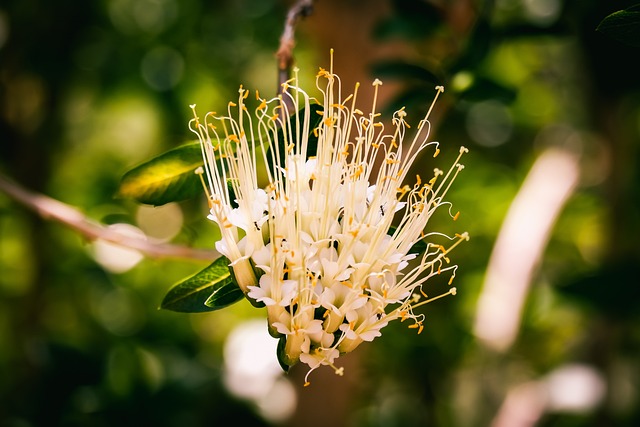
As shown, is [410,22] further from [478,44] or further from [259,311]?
[259,311]

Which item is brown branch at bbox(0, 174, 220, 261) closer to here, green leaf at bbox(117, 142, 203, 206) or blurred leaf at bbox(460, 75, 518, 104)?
green leaf at bbox(117, 142, 203, 206)

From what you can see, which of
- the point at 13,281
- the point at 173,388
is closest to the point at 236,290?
the point at 173,388

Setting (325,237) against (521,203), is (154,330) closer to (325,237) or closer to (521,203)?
(521,203)

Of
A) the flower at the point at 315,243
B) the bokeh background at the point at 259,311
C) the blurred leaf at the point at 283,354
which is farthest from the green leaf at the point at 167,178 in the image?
the bokeh background at the point at 259,311

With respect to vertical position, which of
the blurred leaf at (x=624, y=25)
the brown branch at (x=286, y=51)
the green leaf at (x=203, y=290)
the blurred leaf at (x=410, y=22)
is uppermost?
the blurred leaf at (x=624, y=25)

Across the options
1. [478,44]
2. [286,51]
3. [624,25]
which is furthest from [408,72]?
[624,25]

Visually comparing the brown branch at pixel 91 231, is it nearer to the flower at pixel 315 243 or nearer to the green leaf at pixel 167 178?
the green leaf at pixel 167 178
